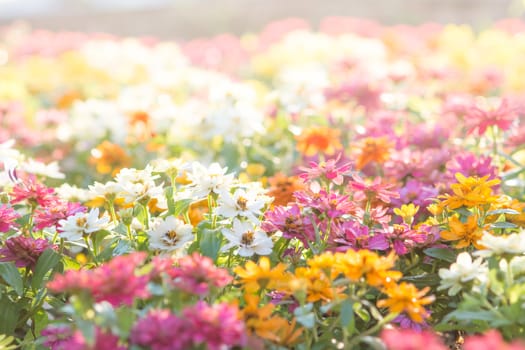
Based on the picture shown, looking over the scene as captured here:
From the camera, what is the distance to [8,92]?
11.3ft

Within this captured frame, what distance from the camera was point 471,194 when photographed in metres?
1.51

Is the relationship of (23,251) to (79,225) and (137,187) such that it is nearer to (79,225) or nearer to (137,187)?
(79,225)

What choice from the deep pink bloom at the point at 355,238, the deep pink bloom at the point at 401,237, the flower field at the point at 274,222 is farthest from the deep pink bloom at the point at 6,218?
the deep pink bloom at the point at 401,237

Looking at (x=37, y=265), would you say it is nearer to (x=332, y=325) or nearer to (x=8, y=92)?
(x=332, y=325)

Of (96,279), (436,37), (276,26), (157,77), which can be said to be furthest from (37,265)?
(276,26)

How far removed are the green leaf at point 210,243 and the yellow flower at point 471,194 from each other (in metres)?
0.49

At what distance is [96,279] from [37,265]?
48 cm

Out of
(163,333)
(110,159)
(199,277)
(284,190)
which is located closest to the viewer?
(163,333)

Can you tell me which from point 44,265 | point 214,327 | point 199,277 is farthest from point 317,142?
point 214,327

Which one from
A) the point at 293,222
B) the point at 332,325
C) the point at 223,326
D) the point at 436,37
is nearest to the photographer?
the point at 223,326

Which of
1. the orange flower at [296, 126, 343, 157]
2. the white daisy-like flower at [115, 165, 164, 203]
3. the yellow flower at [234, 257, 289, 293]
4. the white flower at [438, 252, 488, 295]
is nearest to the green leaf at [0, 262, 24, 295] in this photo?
the white daisy-like flower at [115, 165, 164, 203]

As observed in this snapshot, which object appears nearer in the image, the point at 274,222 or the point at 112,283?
the point at 112,283

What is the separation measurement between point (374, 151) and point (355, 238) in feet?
1.93

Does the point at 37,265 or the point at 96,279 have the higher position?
the point at 96,279
